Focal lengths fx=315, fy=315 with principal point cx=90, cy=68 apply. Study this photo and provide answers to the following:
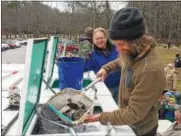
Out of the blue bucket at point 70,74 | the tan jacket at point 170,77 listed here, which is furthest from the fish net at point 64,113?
the tan jacket at point 170,77

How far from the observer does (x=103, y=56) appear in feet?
11.0

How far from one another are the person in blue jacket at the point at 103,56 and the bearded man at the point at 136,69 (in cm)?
156

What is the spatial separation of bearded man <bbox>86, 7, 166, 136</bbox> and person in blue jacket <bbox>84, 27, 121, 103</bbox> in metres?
1.56

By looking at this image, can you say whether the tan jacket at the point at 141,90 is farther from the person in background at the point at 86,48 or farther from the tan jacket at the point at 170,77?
the tan jacket at the point at 170,77

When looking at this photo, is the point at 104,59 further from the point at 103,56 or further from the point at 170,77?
the point at 170,77

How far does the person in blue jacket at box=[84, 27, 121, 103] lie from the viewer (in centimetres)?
327

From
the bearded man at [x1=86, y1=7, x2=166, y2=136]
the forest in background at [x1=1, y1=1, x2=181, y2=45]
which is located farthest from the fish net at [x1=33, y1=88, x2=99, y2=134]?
the forest in background at [x1=1, y1=1, x2=181, y2=45]

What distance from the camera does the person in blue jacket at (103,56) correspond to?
3273mm

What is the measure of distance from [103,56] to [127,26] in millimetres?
1754

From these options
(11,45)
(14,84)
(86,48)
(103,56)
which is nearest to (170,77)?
(86,48)

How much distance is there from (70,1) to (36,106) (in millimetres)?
27596

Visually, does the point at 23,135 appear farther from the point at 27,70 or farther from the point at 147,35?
the point at 147,35

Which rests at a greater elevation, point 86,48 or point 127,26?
point 127,26

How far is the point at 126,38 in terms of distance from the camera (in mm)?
1592
